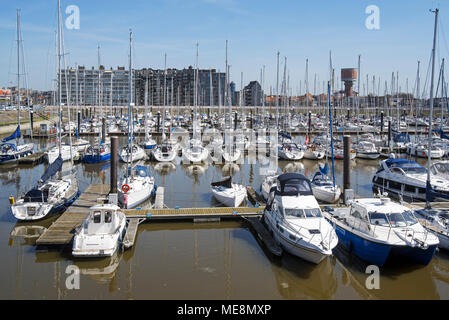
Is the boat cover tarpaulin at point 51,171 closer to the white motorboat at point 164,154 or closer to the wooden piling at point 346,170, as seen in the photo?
the white motorboat at point 164,154

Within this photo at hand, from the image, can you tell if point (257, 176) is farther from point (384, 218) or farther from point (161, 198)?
point (384, 218)

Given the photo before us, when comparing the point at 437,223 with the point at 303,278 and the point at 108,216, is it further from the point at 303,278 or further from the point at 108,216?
the point at 108,216

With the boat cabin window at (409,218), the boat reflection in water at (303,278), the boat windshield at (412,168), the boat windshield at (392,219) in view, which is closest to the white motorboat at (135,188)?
the boat reflection in water at (303,278)

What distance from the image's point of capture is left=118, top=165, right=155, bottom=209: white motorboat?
20.8 meters

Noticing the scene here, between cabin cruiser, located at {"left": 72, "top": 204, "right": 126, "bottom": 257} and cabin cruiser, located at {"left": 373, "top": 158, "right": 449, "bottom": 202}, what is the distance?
1568 cm

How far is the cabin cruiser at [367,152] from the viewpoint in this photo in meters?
41.7

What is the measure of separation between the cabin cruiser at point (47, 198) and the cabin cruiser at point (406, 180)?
18053 mm

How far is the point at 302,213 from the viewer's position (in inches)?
631

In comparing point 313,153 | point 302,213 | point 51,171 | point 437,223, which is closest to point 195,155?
point 313,153

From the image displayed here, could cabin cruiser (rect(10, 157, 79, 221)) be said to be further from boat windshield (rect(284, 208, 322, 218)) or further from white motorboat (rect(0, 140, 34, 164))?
white motorboat (rect(0, 140, 34, 164))

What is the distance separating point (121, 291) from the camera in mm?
13141

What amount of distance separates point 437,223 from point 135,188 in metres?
14.9

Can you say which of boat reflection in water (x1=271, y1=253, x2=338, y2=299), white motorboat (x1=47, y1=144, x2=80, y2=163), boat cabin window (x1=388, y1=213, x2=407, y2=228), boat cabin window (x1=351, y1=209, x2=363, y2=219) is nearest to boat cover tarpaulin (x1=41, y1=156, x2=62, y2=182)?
boat reflection in water (x1=271, y1=253, x2=338, y2=299)

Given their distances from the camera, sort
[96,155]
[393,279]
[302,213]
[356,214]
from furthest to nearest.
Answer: [96,155]
[356,214]
[302,213]
[393,279]
